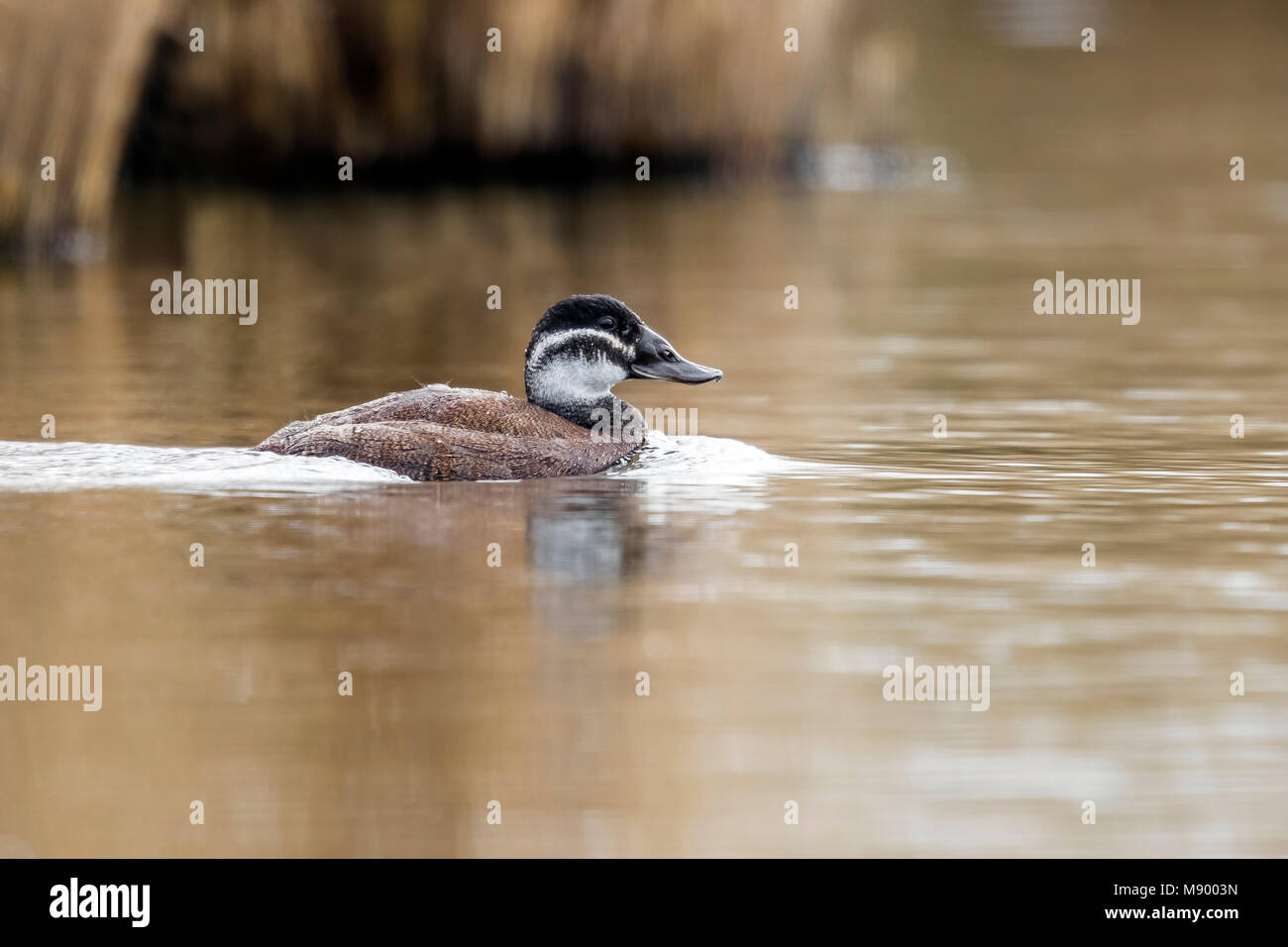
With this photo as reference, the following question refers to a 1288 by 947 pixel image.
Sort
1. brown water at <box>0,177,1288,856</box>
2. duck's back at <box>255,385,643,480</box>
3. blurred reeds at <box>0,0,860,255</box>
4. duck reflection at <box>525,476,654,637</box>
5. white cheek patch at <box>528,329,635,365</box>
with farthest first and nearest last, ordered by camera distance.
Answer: blurred reeds at <box>0,0,860,255</box>, white cheek patch at <box>528,329,635,365</box>, duck's back at <box>255,385,643,480</box>, duck reflection at <box>525,476,654,637</box>, brown water at <box>0,177,1288,856</box>

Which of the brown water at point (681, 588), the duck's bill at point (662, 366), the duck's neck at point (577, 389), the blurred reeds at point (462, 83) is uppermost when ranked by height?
the blurred reeds at point (462, 83)

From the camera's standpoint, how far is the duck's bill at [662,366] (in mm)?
10039

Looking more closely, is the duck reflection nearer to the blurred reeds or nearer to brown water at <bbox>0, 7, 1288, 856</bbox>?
brown water at <bbox>0, 7, 1288, 856</bbox>

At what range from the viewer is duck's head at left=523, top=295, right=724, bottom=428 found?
9852 millimetres

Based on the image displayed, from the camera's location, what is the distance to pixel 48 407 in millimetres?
11375

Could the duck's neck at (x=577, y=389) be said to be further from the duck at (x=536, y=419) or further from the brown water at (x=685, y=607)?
the brown water at (x=685, y=607)

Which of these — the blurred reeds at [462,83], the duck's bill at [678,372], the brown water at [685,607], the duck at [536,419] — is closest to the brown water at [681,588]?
the brown water at [685,607]

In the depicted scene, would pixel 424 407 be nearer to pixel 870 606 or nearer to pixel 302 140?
pixel 870 606

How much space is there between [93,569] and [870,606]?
8.28 feet

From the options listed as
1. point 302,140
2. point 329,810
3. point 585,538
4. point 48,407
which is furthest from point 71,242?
point 329,810

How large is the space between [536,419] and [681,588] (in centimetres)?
222

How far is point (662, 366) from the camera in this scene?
1012 centimetres

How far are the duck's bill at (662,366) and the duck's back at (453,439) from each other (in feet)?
1.43

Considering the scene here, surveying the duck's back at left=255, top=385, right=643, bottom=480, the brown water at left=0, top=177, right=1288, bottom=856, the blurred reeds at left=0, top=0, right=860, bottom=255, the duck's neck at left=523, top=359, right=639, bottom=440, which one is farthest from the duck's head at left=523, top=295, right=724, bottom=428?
the blurred reeds at left=0, top=0, right=860, bottom=255
